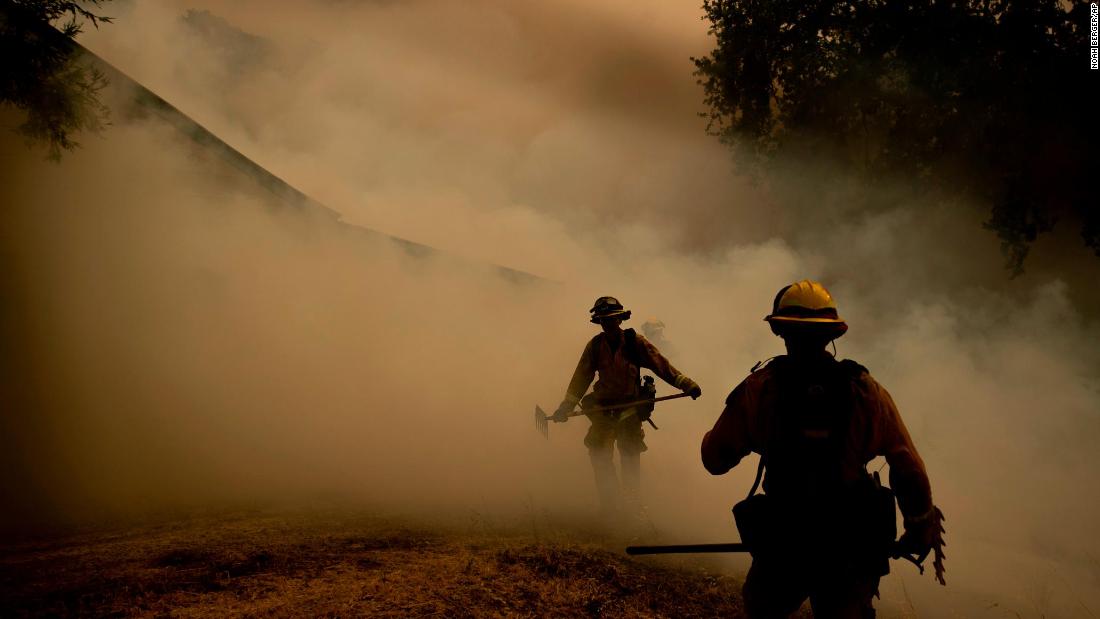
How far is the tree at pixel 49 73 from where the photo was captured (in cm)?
587

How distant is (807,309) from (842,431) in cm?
46

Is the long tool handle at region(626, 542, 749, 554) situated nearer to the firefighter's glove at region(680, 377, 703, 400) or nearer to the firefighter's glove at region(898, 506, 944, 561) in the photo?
the firefighter's glove at region(898, 506, 944, 561)

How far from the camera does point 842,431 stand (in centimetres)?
211

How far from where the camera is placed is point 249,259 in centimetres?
916

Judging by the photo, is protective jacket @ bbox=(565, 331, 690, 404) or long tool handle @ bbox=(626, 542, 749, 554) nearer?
long tool handle @ bbox=(626, 542, 749, 554)

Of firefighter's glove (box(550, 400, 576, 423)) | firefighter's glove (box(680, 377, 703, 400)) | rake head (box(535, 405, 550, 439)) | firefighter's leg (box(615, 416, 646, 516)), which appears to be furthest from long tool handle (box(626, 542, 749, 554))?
rake head (box(535, 405, 550, 439))

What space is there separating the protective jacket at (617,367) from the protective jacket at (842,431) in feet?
9.90

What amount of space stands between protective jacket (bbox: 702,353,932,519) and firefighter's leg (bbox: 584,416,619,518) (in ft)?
10.5

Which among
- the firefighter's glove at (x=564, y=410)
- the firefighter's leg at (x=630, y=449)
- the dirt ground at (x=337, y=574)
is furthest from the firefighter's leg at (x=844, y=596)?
the firefighter's glove at (x=564, y=410)

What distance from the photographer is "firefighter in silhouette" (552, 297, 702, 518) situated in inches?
209

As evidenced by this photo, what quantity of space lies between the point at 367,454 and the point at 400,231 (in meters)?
9.35

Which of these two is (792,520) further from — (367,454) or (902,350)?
(902,350)

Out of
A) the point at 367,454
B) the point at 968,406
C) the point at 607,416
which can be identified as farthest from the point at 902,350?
the point at 367,454

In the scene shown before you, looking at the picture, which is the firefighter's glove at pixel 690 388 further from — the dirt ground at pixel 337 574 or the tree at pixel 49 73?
the tree at pixel 49 73
